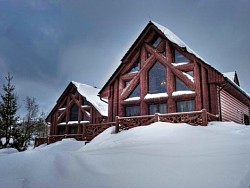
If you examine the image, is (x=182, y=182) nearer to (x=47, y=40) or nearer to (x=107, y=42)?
(x=107, y=42)

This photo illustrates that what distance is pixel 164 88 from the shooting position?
15977 mm

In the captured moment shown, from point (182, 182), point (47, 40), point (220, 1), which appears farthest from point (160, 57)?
point (47, 40)

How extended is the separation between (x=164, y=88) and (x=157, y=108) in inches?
55.0

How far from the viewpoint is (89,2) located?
3516 centimetres

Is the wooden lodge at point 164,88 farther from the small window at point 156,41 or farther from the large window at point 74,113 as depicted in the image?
the large window at point 74,113

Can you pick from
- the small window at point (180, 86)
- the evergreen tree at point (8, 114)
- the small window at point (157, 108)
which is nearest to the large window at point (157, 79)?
the small window at point (180, 86)

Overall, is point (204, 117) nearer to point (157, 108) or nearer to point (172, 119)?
point (172, 119)

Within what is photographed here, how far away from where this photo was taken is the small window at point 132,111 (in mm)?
16781

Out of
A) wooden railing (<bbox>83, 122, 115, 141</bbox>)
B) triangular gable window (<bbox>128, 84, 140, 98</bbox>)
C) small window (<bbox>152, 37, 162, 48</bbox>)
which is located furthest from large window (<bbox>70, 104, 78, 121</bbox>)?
small window (<bbox>152, 37, 162, 48</bbox>)

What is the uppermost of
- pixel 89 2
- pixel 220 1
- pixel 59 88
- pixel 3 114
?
pixel 220 1

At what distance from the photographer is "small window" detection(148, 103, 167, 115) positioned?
51.7 ft

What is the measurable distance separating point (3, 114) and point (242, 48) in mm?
47508

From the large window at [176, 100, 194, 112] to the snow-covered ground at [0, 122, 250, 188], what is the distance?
6.45 metres

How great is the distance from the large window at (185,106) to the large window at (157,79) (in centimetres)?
138
